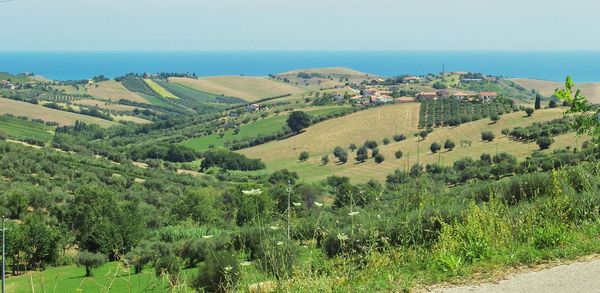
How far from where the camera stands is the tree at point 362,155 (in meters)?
75.3

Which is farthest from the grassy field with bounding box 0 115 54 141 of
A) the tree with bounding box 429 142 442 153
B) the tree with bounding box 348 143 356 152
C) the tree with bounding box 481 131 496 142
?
the tree with bounding box 481 131 496 142

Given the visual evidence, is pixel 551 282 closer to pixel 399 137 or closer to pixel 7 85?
pixel 399 137

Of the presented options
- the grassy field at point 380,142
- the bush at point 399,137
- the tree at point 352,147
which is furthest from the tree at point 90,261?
the bush at point 399,137

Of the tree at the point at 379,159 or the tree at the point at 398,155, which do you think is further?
the tree at the point at 379,159

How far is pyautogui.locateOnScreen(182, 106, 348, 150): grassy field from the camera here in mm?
104500

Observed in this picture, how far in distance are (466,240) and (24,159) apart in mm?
59126

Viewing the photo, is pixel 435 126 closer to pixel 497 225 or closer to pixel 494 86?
pixel 497 225

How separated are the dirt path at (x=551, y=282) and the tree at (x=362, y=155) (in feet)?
230

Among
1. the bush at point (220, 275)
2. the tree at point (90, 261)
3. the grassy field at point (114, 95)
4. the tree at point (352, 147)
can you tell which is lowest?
the grassy field at point (114, 95)

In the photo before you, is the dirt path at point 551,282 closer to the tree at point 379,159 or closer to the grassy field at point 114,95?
the tree at point 379,159

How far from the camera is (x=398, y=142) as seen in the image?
269 ft

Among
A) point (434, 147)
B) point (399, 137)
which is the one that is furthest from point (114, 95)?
point (434, 147)

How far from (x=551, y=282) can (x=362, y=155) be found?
71.0m

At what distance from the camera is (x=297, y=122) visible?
333 ft
